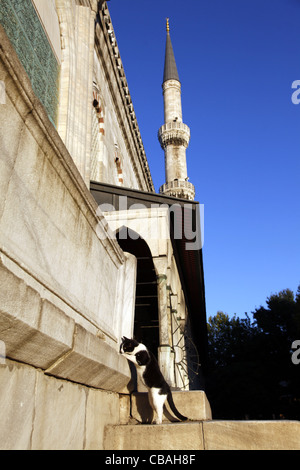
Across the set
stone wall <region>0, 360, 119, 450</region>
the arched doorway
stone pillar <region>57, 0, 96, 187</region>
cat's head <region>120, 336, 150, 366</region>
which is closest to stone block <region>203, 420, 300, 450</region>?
cat's head <region>120, 336, 150, 366</region>

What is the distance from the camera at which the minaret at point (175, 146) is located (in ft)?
74.5

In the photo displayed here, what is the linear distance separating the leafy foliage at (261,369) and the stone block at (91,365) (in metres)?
24.0

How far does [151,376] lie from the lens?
10.9ft

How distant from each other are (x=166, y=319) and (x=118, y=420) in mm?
4110

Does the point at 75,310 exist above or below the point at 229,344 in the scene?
below

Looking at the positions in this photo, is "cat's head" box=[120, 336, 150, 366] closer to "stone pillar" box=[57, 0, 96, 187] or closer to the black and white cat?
the black and white cat

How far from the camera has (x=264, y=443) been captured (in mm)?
2750

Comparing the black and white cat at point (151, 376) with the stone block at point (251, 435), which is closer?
the stone block at point (251, 435)

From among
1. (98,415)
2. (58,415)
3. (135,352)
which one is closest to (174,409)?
(135,352)

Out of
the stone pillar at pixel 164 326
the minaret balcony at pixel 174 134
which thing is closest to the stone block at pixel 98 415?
the stone pillar at pixel 164 326

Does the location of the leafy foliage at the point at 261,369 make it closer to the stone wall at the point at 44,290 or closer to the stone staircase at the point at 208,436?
the stone staircase at the point at 208,436
